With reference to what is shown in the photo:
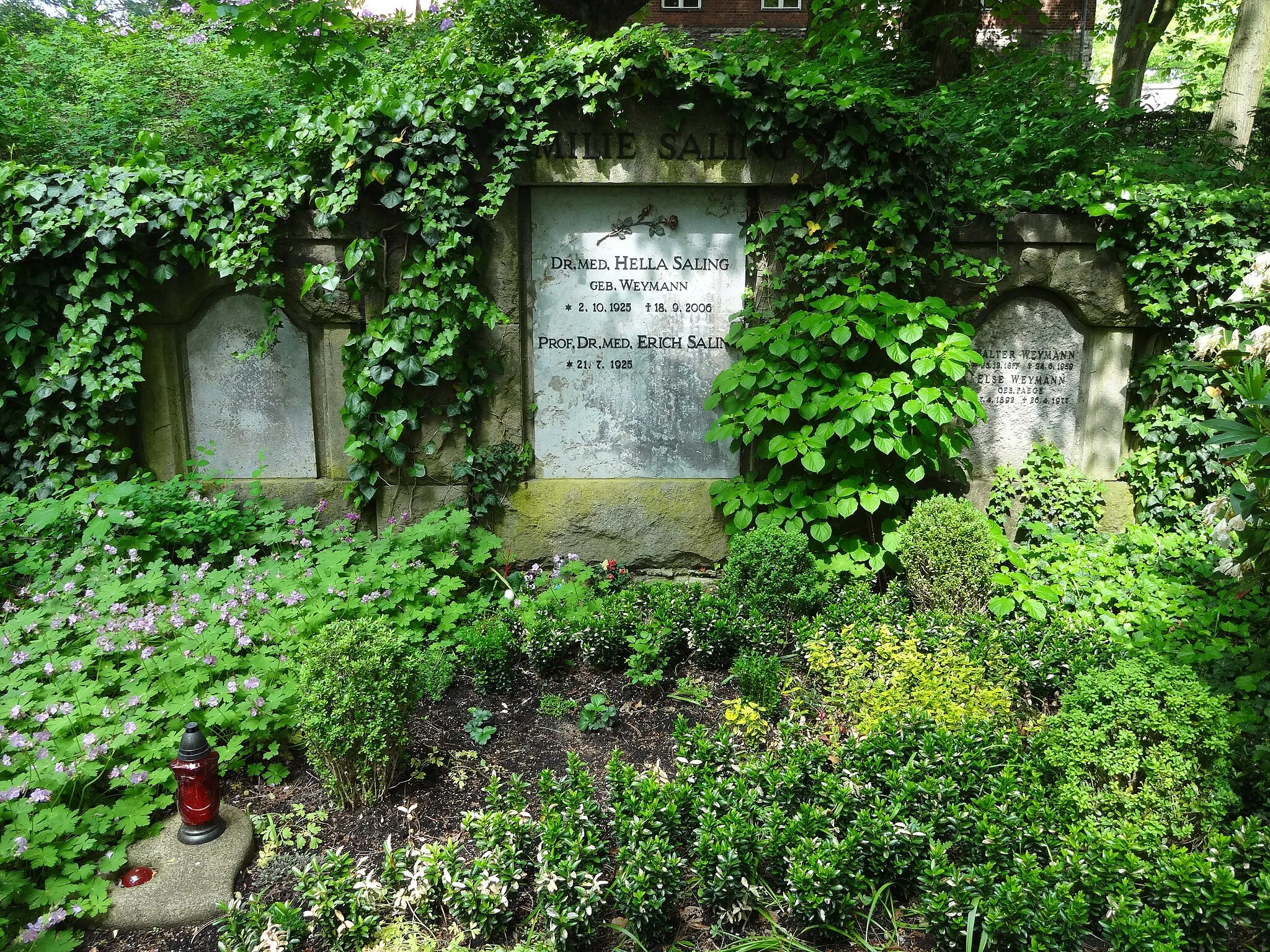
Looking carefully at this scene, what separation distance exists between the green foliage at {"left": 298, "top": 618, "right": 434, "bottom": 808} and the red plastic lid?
0.60 m

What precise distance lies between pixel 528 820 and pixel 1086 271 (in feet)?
15.3

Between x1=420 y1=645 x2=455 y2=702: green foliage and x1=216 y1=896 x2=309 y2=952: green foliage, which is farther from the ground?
x1=420 y1=645 x2=455 y2=702: green foliage

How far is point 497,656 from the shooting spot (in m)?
3.84

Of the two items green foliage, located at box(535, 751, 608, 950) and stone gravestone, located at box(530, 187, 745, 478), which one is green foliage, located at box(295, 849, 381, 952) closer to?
green foliage, located at box(535, 751, 608, 950)

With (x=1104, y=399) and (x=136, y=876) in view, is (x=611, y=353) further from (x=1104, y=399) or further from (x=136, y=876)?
(x=136, y=876)

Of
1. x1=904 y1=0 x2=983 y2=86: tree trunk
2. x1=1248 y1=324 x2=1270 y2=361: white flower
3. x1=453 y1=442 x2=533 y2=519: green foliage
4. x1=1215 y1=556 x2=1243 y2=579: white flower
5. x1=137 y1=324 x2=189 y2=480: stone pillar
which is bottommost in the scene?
x1=1215 y1=556 x2=1243 y2=579: white flower

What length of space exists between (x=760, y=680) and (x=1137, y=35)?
9.95 m

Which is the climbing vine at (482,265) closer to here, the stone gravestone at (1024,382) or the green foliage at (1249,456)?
the stone gravestone at (1024,382)

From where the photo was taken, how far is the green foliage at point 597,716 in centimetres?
356

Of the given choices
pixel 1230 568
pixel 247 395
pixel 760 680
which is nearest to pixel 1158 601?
pixel 1230 568

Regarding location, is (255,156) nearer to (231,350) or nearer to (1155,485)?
(231,350)

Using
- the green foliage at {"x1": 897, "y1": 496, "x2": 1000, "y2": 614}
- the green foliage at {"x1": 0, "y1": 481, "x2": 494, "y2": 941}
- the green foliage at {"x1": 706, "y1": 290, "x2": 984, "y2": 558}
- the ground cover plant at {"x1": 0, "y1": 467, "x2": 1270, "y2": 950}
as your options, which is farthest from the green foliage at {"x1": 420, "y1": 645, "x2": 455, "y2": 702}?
the green foliage at {"x1": 897, "y1": 496, "x2": 1000, "y2": 614}

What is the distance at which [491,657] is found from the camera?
151 inches

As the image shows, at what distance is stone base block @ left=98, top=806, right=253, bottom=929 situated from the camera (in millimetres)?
2633
